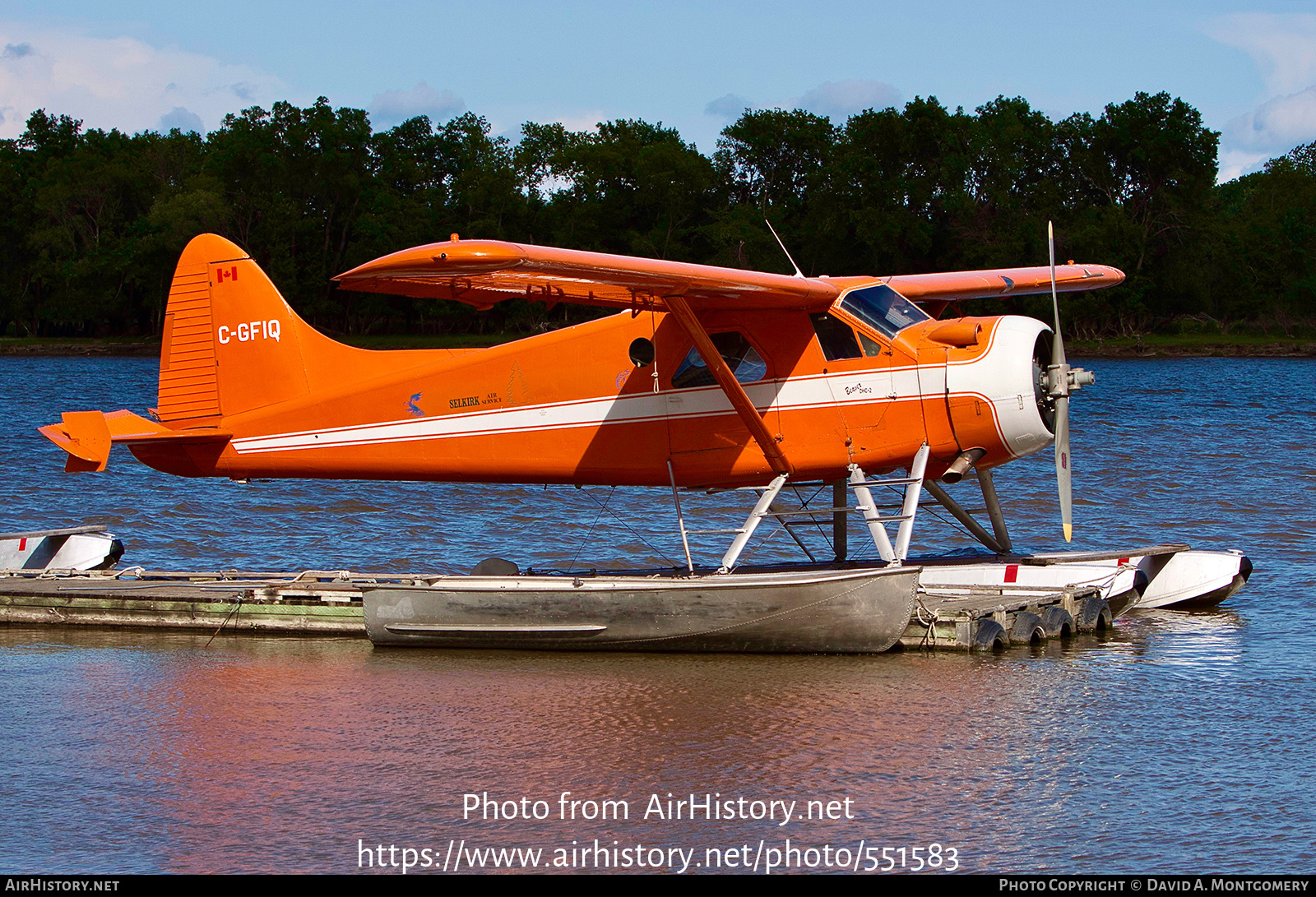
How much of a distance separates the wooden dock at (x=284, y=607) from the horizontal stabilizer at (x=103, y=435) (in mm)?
1075

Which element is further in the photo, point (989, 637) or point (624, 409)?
point (624, 409)

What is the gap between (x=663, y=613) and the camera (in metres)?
9.34

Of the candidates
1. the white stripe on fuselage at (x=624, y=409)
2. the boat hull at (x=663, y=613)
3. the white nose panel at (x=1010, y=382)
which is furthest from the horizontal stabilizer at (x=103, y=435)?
the white nose panel at (x=1010, y=382)

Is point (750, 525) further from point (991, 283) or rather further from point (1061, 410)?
point (991, 283)

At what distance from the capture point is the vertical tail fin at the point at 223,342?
1145 cm

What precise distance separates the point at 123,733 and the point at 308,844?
240 centimetres

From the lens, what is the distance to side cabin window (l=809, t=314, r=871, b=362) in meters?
9.97

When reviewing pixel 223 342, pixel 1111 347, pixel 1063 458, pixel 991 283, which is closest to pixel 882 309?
pixel 1063 458

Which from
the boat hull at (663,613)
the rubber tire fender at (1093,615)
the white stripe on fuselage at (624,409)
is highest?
the white stripe on fuselage at (624,409)

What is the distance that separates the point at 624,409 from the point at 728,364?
896 mm

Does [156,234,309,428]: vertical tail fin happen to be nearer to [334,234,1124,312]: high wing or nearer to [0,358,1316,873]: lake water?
[0,358,1316,873]: lake water

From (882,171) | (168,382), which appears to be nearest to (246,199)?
(882,171)

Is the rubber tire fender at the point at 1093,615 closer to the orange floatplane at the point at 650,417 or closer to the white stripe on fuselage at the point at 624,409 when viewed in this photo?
the orange floatplane at the point at 650,417

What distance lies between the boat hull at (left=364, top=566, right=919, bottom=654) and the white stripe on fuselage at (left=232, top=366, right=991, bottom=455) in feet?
4.30
